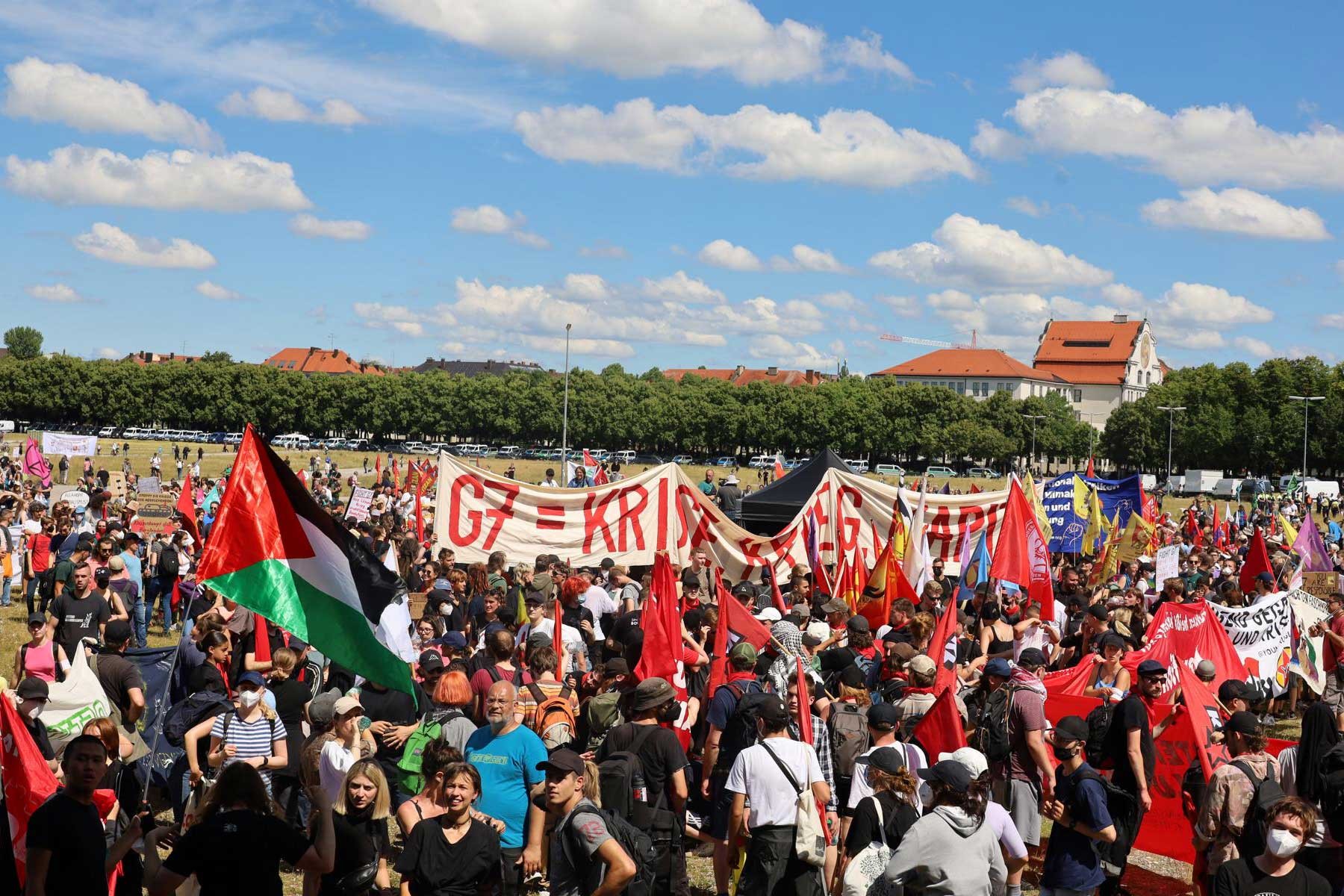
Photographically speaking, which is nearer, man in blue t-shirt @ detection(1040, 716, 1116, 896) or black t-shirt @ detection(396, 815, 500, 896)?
black t-shirt @ detection(396, 815, 500, 896)

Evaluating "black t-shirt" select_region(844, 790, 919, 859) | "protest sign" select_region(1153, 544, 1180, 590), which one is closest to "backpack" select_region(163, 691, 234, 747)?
"black t-shirt" select_region(844, 790, 919, 859)

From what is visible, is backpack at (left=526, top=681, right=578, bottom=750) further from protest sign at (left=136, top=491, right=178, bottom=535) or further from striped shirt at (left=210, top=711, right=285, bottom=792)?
protest sign at (left=136, top=491, right=178, bottom=535)

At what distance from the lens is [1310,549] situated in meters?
19.9

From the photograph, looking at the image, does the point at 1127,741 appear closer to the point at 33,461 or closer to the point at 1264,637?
the point at 1264,637

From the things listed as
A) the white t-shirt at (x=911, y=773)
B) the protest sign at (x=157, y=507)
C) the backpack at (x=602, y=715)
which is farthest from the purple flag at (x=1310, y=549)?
the protest sign at (x=157, y=507)

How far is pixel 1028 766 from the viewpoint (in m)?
7.91

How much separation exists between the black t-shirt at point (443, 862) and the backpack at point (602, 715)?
248cm

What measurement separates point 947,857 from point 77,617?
27.3ft

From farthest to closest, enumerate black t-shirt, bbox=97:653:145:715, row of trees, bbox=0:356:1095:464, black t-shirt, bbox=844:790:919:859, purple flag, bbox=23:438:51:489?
row of trees, bbox=0:356:1095:464 → purple flag, bbox=23:438:51:489 → black t-shirt, bbox=97:653:145:715 → black t-shirt, bbox=844:790:919:859

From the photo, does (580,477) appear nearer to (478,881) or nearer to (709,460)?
(478,881)

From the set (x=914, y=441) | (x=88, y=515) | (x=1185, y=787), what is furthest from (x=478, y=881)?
(x=914, y=441)

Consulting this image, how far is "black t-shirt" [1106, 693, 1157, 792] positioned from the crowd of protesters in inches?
1.0

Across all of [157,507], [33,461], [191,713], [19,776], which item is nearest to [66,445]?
[33,461]

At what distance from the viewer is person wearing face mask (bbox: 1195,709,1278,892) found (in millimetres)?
6957
